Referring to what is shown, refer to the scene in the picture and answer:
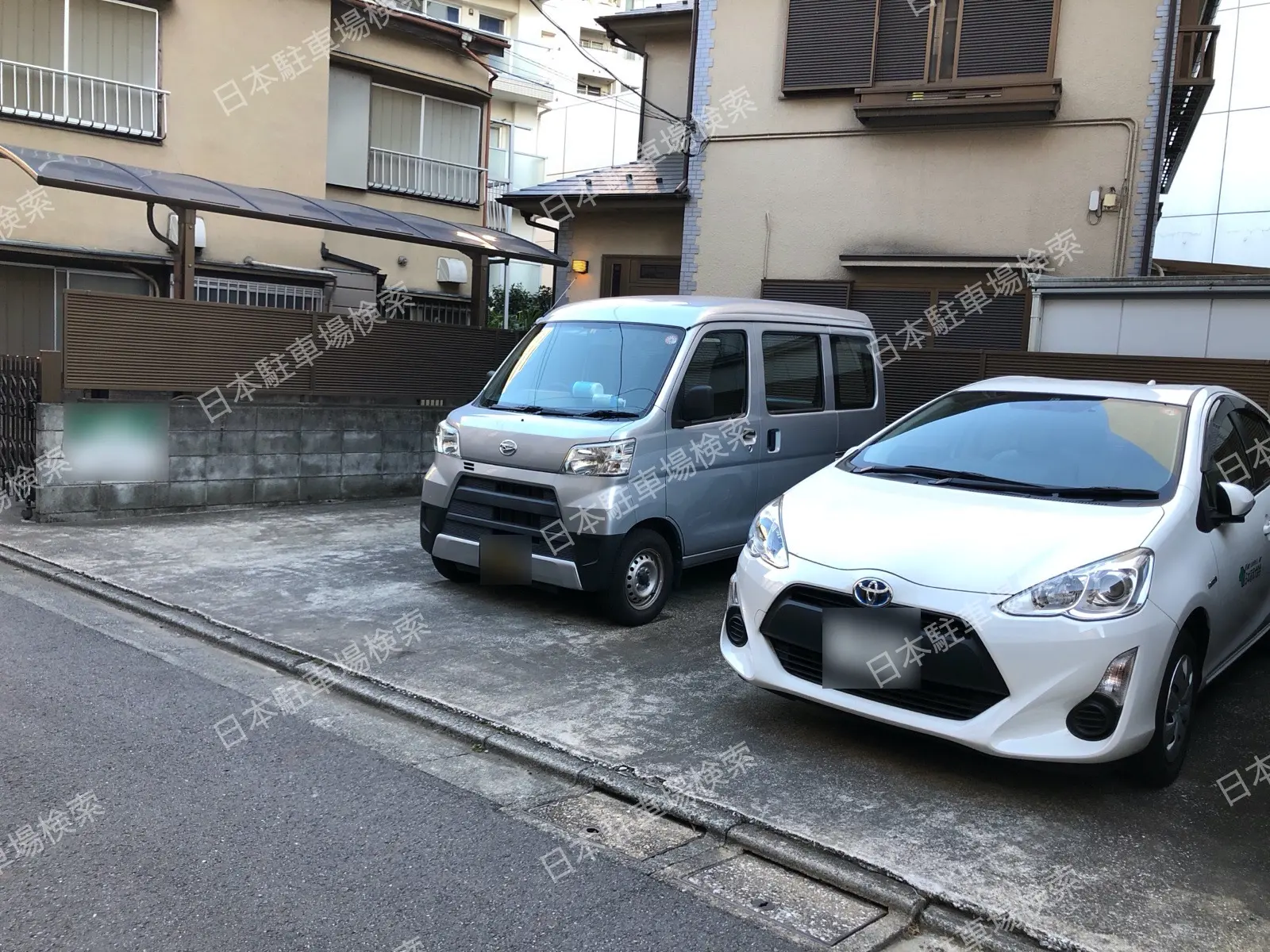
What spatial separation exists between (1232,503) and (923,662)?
1645 millimetres

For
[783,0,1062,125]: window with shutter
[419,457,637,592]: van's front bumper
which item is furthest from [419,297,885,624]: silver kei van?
[783,0,1062,125]: window with shutter

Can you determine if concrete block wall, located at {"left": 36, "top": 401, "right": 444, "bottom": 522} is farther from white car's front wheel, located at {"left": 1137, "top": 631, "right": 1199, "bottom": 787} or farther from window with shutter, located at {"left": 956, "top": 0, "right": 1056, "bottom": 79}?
white car's front wheel, located at {"left": 1137, "top": 631, "right": 1199, "bottom": 787}

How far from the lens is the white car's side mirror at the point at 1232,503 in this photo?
4301 mm

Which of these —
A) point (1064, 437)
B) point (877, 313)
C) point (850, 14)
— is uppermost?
point (850, 14)

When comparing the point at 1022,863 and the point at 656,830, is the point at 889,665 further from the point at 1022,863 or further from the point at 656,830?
the point at 656,830

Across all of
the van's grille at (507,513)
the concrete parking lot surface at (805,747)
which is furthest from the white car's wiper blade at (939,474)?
the van's grille at (507,513)

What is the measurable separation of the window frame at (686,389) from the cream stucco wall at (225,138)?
10213mm

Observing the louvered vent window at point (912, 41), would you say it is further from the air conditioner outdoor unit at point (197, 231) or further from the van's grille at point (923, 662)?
the air conditioner outdoor unit at point (197, 231)

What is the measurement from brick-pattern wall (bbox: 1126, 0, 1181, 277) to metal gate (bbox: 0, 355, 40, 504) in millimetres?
9873

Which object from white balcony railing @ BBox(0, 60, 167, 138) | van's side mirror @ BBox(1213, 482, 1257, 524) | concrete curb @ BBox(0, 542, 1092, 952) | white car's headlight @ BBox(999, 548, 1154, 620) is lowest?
concrete curb @ BBox(0, 542, 1092, 952)

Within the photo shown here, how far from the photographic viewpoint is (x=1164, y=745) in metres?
3.96

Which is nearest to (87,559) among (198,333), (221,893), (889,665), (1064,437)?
(198,333)

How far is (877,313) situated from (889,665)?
25.1 feet

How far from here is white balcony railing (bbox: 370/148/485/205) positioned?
55.6 feet
